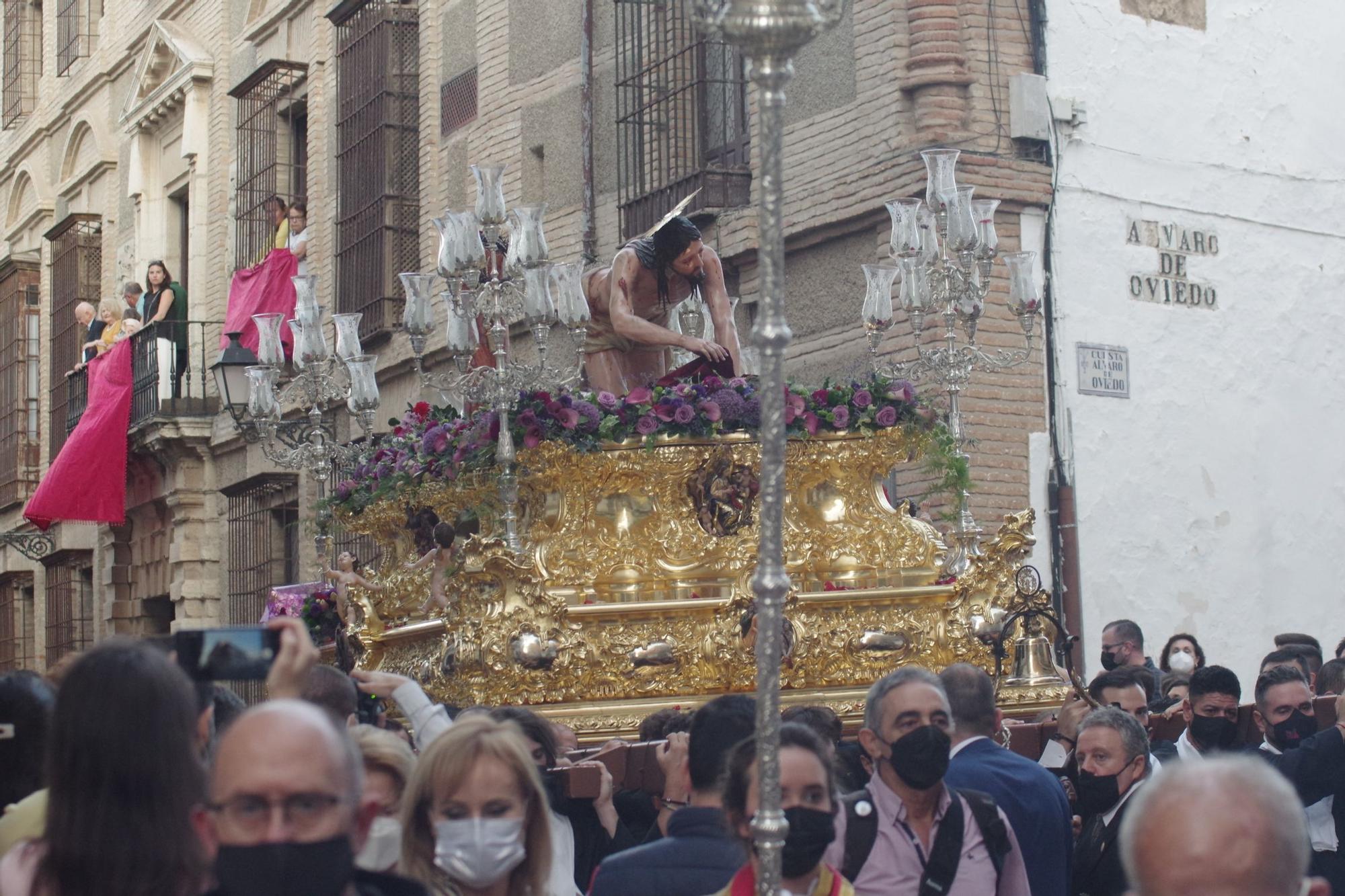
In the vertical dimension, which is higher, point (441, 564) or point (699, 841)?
point (441, 564)

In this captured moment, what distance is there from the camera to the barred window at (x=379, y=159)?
17000 mm

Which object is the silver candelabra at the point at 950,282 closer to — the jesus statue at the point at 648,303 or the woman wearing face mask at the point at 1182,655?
the jesus statue at the point at 648,303

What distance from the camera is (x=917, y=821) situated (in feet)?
14.4

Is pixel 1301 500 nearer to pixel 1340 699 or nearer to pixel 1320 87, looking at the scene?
pixel 1320 87

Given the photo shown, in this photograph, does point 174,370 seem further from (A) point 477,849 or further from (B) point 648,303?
(A) point 477,849

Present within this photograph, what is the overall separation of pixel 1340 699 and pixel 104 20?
21.5 meters

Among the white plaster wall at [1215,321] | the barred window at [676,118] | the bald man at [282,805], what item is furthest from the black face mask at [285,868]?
the barred window at [676,118]

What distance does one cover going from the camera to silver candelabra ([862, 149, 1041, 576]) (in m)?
7.77

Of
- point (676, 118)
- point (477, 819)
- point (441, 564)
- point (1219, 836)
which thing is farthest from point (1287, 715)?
point (676, 118)

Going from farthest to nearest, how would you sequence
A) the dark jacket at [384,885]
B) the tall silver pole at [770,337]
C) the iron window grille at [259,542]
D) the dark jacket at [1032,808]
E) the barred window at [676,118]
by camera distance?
the iron window grille at [259,542]
the barred window at [676,118]
the dark jacket at [1032,808]
the tall silver pole at [770,337]
the dark jacket at [384,885]

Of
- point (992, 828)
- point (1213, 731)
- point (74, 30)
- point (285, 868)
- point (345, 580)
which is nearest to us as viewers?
point (285, 868)

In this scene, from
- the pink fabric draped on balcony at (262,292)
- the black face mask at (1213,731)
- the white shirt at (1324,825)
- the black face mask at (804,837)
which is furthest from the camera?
the pink fabric draped on balcony at (262,292)

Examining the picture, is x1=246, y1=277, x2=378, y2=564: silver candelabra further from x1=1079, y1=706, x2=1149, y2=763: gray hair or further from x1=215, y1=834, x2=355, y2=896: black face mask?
x1=215, y1=834, x2=355, y2=896: black face mask

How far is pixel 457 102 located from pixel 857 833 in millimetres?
12967
